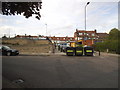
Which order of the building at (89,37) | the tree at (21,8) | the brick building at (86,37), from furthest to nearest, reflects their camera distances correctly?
1. the building at (89,37)
2. the brick building at (86,37)
3. the tree at (21,8)

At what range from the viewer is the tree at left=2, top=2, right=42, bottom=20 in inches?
243

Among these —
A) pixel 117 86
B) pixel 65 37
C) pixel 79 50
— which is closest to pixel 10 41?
pixel 79 50

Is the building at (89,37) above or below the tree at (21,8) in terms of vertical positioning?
above

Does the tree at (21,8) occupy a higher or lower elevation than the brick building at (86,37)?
lower

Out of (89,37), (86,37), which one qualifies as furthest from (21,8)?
(89,37)

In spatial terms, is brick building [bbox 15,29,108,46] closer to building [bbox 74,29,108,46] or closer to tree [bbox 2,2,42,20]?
building [bbox 74,29,108,46]

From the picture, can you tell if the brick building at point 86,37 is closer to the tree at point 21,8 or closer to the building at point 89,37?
the building at point 89,37

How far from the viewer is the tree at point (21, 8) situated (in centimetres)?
616

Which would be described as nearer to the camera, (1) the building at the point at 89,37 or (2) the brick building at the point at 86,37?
(2) the brick building at the point at 86,37

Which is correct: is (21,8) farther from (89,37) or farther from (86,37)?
(89,37)

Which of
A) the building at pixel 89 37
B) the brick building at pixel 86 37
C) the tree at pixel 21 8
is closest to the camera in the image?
the tree at pixel 21 8

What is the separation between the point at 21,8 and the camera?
246 inches

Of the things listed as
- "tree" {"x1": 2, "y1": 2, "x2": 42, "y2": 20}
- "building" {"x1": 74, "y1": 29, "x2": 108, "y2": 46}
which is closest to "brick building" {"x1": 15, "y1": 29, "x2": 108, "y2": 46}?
"building" {"x1": 74, "y1": 29, "x2": 108, "y2": 46}

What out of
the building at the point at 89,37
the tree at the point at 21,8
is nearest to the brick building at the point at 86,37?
the building at the point at 89,37
